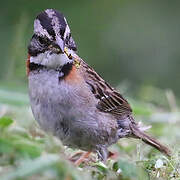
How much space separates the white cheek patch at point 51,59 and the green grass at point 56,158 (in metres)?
0.55

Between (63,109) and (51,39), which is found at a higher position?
(51,39)

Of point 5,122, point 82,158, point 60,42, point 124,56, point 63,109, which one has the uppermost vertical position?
point 124,56

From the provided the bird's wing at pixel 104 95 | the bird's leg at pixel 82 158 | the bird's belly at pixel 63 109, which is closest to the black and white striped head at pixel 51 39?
the bird's belly at pixel 63 109

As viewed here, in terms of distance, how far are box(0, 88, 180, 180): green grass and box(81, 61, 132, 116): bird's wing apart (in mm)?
394

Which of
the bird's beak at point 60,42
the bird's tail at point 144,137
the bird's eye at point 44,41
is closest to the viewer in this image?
the bird's beak at point 60,42

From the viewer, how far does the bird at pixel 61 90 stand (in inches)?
216

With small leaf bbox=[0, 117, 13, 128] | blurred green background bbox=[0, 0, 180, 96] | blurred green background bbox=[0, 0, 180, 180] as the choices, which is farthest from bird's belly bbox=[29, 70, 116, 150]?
blurred green background bbox=[0, 0, 180, 96]

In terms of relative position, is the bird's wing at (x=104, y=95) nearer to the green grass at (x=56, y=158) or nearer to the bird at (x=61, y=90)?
the bird at (x=61, y=90)

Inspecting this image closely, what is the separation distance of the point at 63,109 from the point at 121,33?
6.92 meters

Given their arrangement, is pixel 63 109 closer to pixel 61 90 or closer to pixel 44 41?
pixel 61 90

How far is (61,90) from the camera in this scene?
18.2ft

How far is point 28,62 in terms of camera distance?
5734mm

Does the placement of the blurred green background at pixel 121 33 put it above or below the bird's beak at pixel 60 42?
above

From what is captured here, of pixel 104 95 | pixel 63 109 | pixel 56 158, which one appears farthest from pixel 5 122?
pixel 104 95
